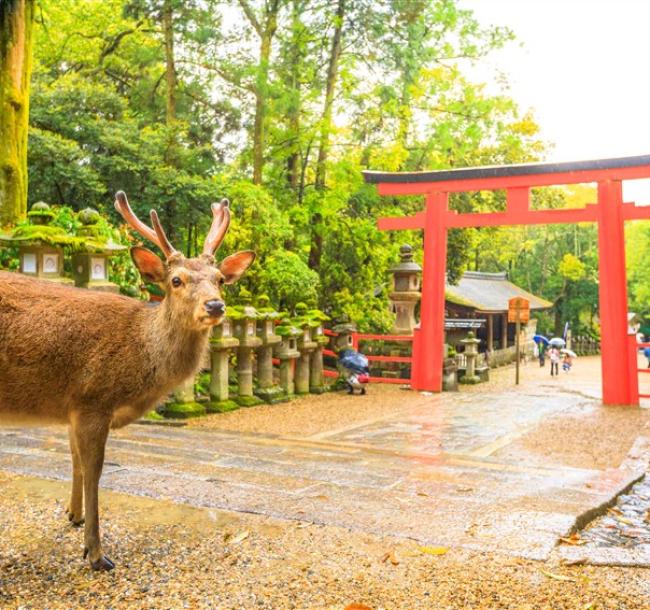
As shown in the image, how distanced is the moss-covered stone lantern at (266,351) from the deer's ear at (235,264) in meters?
6.01

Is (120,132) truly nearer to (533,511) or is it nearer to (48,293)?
(48,293)

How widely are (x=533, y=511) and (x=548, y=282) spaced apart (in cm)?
3556

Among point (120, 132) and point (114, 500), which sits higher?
point (120, 132)

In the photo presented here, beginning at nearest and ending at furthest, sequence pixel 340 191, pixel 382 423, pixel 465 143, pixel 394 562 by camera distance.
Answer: pixel 394 562 < pixel 382 423 < pixel 340 191 < pixel 465 143

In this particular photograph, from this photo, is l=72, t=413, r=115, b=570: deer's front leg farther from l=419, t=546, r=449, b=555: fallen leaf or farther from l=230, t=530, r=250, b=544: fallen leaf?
l=419, t=546, r=449, b=555: fallen leaf

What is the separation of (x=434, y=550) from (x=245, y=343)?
20.9 ft

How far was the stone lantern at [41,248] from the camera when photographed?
277 inches

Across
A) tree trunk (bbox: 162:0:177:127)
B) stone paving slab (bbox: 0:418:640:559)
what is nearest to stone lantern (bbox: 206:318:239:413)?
stone paving slab (bbox: 0:418:640:559)

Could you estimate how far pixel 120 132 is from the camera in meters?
12.6

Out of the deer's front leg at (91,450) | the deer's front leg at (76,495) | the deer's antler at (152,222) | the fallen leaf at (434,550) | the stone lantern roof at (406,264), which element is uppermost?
the stone lantern roof at (406,264)

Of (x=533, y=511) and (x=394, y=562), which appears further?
(x=533, y=511)

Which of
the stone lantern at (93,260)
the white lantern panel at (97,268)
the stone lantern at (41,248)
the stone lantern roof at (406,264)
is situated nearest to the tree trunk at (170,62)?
the stone lantern roof at (406,264)

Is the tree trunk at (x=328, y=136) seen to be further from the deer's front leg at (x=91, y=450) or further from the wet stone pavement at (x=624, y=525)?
the deer's front leg at (x=91, y=450)

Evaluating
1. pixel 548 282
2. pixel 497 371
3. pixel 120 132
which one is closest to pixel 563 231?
pixel 548 282
